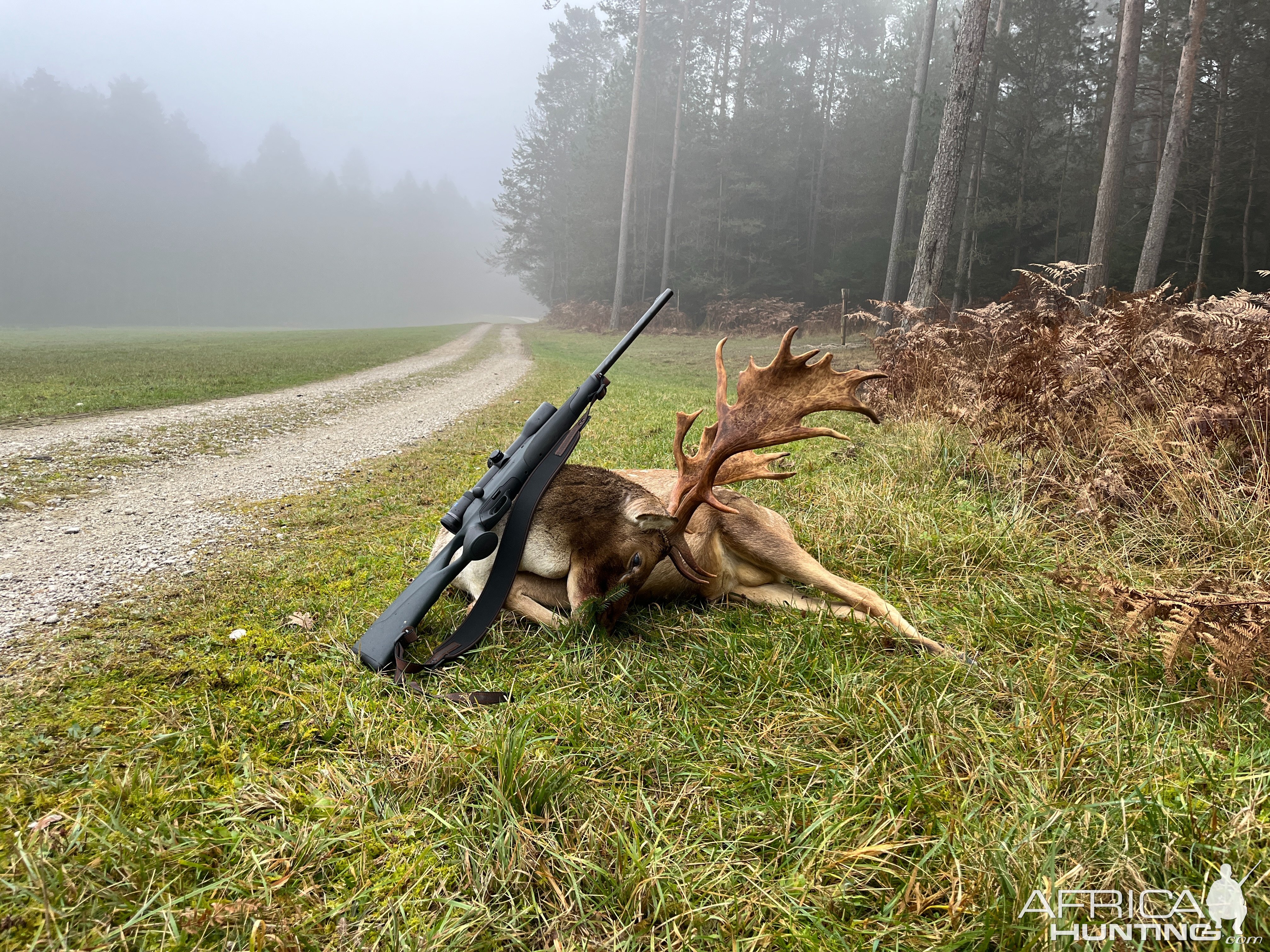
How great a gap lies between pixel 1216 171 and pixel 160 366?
103 feet

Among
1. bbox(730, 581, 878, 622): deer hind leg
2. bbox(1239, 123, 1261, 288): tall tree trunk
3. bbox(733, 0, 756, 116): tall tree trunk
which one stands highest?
bbox(733, 0, 756, 116): tall tree trunk

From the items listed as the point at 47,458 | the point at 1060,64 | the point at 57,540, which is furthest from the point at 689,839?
the point at 1060,64

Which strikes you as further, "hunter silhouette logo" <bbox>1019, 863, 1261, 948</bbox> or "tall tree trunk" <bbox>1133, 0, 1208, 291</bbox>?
"tall tree trunk" <bbox>1133, 0, 1208, 291</bbox>

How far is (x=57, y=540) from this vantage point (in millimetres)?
4113

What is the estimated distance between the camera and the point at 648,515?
8.70 feet

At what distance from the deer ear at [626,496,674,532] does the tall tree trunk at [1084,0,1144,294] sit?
1340 centimetres

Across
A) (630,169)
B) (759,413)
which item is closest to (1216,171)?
(630,169)

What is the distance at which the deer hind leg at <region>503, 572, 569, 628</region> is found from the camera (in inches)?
118

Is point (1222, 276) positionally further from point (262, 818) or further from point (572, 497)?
point (262, 818)

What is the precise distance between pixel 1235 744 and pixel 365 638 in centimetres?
314

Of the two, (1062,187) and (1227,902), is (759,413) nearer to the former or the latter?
(1227,902)

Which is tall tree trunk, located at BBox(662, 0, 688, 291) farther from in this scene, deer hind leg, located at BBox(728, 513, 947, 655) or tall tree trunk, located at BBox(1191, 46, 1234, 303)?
deer hind leg, located at BBox(728, 513, 947, 655)

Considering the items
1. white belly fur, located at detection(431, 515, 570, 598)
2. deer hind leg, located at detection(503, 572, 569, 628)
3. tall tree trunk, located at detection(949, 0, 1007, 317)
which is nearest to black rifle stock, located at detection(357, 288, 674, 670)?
white belly fur, located at detection(431, 515, 570, 598)

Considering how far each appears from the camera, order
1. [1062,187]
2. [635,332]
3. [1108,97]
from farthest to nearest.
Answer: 1. [1062,187]
2. [1108,97]
3. [635,332]
